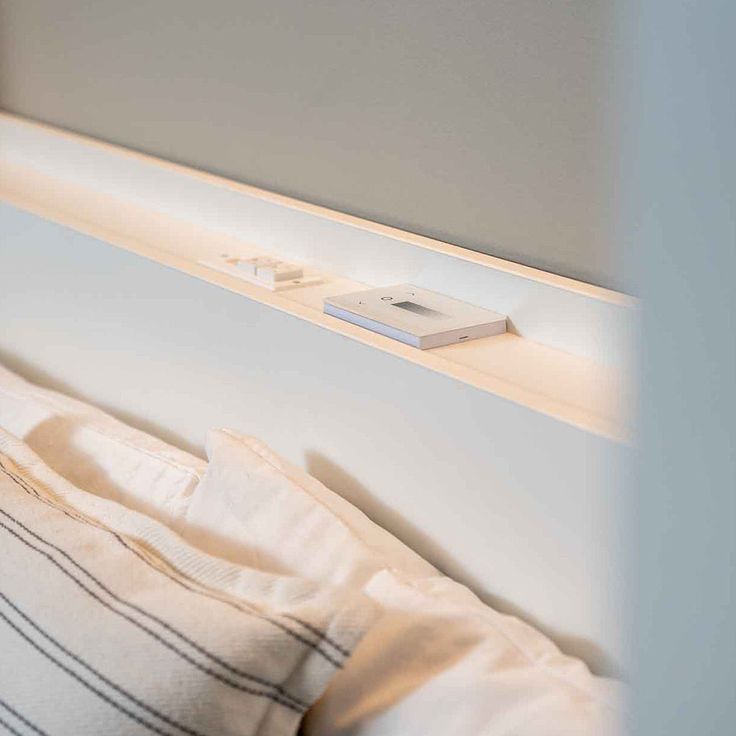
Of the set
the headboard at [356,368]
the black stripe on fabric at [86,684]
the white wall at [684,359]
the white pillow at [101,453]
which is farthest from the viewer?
the white pillow at [101,453]

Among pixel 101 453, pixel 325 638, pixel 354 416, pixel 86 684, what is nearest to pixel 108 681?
pixel 86 684

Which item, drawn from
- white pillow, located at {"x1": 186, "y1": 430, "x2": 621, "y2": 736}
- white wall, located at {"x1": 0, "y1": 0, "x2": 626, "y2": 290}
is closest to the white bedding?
white pillow, located at {"x1": 186, "y1": 430, "x2": 621, "y2": 736}

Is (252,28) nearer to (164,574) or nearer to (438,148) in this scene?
(438,148)

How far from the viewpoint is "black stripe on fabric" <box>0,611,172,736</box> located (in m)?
0.75

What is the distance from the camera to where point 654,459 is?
1.02ft

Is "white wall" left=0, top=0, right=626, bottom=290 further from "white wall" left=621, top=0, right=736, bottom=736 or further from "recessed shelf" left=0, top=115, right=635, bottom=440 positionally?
"white wall" left=621, top=0, right=736, bottom=736

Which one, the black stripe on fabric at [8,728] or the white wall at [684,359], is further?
the black stripe on fabric at [8,728]

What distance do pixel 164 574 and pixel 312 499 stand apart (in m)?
0.15

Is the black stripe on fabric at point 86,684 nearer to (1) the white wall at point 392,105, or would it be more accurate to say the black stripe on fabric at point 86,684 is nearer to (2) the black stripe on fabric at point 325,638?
(2) the black stripe on fabric at point 325,638

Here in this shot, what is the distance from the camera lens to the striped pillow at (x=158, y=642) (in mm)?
754

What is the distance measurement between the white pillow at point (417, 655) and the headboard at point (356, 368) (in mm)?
54

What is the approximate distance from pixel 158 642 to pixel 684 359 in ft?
1.85

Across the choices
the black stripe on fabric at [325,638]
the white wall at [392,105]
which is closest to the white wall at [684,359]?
the black stripe on fabric at [325,638]

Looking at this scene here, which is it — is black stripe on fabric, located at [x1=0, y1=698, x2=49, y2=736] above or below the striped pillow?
below
